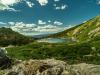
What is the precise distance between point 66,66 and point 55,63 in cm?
114

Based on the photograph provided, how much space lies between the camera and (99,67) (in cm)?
2642

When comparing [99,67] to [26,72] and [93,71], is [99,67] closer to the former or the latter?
[93,71]

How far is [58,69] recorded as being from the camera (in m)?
24.2

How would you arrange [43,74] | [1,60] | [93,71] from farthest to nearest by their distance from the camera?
[1,60], [93,71], [43,74]

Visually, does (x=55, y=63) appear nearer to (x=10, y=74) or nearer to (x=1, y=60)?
(x=10, y=74)

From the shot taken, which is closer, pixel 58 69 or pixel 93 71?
pixel 58 69

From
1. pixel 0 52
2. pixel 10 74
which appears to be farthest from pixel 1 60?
pixel 10 74

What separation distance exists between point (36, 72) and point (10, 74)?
10.4 feet

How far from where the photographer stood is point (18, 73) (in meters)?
25.7

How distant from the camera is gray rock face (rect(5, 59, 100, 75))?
2416 centimetres

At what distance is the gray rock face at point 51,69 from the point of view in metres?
24.2

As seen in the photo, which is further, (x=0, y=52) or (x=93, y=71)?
(x=0, y=52)

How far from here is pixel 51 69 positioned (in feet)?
79.6

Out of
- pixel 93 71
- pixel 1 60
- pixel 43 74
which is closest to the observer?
pixel 43 74
